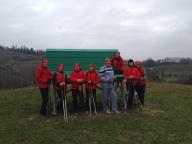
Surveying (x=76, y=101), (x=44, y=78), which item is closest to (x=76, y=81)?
(x=76, y=101)

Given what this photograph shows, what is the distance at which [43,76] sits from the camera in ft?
37.4

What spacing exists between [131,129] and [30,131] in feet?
9.31

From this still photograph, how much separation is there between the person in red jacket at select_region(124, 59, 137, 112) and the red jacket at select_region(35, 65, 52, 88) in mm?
2762

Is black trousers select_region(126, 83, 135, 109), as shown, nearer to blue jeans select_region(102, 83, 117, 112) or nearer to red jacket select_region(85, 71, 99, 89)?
blue jeans select_region(102, 83, 117, 112)

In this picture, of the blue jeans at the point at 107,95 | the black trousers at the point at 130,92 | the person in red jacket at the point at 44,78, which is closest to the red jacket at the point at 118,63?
the black trousers at the point at 130,92

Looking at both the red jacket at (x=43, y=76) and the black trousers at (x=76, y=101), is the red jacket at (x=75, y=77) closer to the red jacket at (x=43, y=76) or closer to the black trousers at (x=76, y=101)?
the black trousers at (x=76, y=101)

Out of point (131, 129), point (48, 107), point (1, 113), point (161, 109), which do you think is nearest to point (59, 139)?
point (131, 129)

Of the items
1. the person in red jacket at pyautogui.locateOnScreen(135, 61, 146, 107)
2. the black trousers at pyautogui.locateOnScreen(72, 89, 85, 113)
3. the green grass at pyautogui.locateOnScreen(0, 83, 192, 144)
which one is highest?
the person in red jacket at pyautogui.locateOnScreen(135, 61, 146, 107)

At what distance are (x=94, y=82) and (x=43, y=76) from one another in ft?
5.60

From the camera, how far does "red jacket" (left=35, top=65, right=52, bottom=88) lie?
1134 cm

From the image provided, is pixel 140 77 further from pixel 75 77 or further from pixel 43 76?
pixel 43 76

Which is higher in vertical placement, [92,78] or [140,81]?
[92,78]

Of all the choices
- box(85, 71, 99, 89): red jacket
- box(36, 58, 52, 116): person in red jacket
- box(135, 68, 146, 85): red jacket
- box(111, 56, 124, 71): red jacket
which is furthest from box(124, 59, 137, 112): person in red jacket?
box(36, 58, 52, 116): person in red jacket

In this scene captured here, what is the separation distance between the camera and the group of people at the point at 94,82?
11469 millimetres
